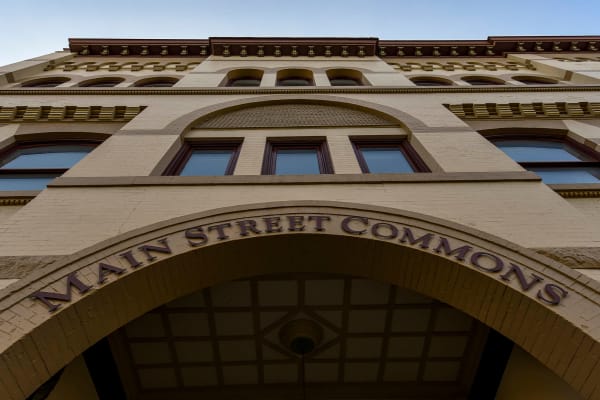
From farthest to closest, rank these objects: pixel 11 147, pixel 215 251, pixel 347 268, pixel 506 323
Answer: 1. pixel 11 147
2. pixel 347 268
3. pixel 215 251
4. pixel 506 323

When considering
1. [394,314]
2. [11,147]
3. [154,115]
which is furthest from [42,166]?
[394,314]

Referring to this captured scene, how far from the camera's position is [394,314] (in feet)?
17.9

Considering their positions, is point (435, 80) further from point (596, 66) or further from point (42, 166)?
point (42, 166)

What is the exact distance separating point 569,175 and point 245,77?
11.4 metres

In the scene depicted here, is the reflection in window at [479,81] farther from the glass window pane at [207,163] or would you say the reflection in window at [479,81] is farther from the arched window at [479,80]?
the glass window pane at [207,163]

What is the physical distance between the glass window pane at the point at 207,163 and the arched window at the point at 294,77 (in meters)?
7.34

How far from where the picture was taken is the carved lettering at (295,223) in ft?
14.8

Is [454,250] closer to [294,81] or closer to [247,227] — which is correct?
[247,227]

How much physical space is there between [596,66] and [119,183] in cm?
1738

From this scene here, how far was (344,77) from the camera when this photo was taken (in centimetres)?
1505

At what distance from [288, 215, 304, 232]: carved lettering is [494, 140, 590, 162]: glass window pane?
18.5 feet

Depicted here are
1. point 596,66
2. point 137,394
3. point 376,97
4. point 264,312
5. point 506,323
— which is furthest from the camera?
point 596,66

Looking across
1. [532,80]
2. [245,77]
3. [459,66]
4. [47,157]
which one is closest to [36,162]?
[47,157]

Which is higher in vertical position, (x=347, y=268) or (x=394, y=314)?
(x=347, y=268)
